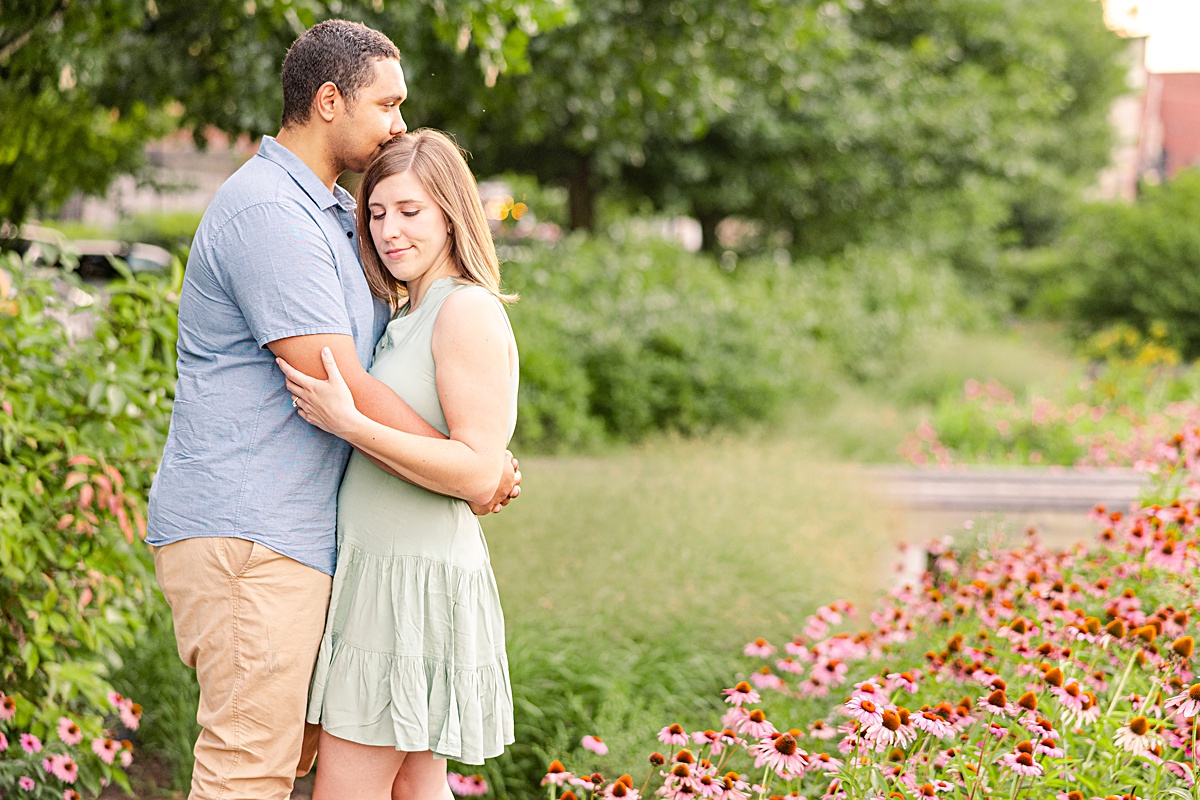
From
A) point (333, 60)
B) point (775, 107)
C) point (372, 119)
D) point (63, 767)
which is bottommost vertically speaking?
point (63, 767)

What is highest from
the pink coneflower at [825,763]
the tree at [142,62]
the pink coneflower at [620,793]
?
the tree at [142,62]

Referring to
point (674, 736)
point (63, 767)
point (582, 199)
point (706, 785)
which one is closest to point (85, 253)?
point (582, 199)

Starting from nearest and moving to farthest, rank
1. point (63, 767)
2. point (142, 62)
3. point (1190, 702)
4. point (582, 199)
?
point (1190, 702), point (63, 767), point (142, 62), point (582, 199)

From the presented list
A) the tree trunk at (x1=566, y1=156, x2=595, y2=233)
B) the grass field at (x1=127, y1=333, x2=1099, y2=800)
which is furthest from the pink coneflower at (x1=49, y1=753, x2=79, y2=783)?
the tree trunk at (x1=566, y1=156, x2=595, y2=233)

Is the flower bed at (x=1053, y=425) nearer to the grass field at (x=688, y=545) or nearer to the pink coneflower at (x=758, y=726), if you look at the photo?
the grass field at (x=688, y=545)

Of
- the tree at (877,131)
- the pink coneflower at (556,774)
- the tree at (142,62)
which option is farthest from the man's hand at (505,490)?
the tree at (877,131)

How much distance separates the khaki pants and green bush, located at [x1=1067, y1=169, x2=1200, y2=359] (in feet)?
46.4

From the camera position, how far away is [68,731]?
9.52 feet

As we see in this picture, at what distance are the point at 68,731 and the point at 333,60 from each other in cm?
198

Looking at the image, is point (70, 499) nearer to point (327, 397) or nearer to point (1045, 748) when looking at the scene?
point (327, 397)

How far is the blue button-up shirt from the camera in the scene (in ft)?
6.40

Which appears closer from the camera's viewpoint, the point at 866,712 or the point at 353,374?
the point at 353,374

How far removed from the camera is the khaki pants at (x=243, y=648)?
2.00 m

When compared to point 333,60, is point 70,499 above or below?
below
